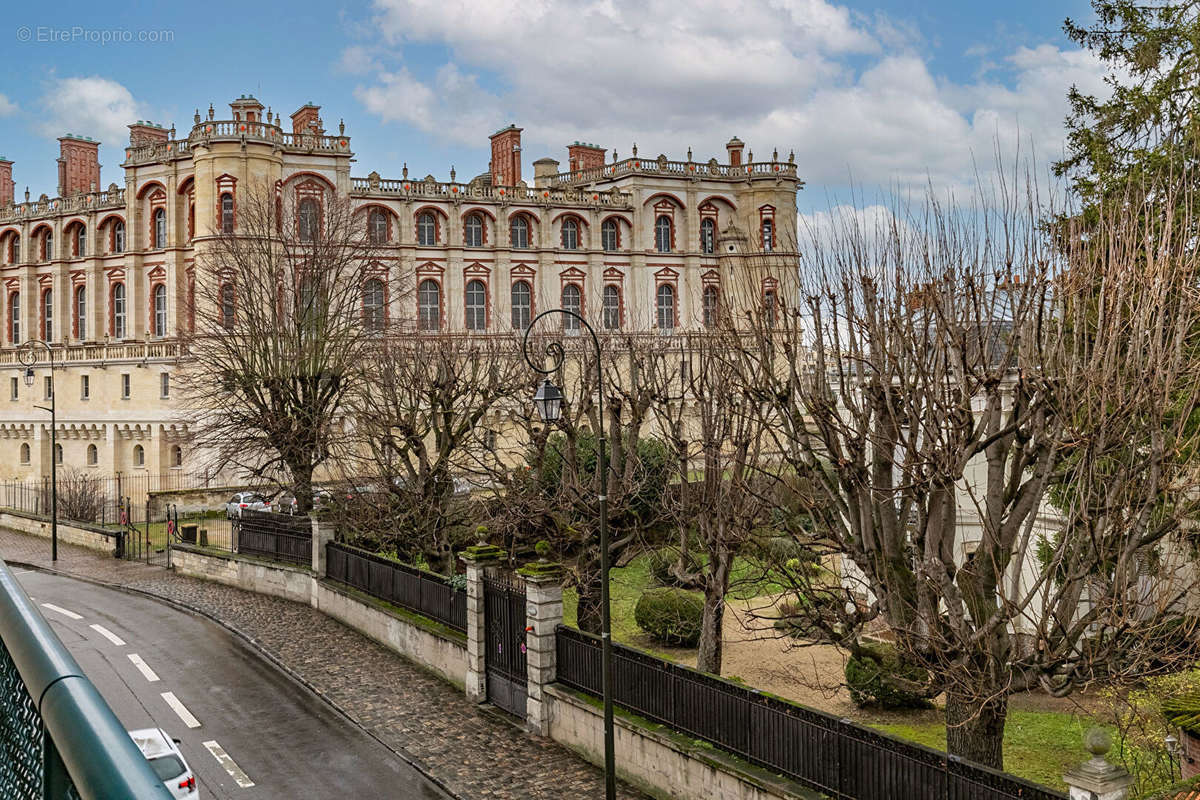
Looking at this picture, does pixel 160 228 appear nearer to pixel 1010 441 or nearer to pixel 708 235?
pixel 708 235

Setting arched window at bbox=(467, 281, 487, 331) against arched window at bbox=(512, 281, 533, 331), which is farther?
arched window at bbox=(512, 281, 533, 331)

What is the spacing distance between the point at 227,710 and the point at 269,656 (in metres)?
3.43

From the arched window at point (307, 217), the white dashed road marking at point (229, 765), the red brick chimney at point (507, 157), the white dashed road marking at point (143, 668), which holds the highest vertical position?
the red brick chimney at point (507, 157)

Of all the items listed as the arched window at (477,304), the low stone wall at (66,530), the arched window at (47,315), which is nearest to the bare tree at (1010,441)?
the low stone wall at (66,530)

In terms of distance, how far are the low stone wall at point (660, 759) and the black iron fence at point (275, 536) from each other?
13.0m

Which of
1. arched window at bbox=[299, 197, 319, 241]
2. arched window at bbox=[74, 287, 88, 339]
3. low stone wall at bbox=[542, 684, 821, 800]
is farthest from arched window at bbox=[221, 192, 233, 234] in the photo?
low stone wall at bbox=[542, 684, 821, 800]

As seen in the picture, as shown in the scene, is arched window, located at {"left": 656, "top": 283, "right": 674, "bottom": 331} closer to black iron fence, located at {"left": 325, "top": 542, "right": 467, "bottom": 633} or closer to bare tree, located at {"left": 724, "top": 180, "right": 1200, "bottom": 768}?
black iron fence, located at {"left": 325, "top": 542, "right": 467, "bottom": 633}

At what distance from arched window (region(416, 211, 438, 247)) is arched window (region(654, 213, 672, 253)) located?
13401 millimetres

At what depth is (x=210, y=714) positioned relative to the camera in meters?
18.0

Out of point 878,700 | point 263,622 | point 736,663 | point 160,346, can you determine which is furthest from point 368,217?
point 878,700

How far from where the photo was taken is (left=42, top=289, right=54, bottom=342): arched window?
58906 mm

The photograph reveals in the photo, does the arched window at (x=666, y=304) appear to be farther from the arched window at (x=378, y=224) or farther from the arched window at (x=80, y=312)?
the arched window at (x=80, y=312)

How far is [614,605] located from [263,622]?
9.15 metres

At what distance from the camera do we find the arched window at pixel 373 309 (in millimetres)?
37422
